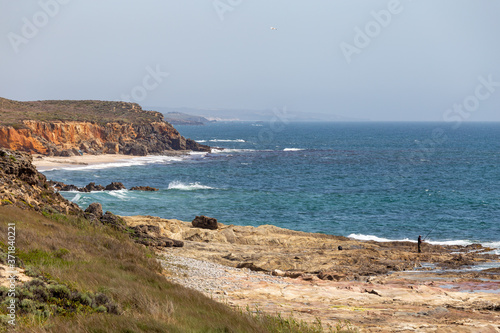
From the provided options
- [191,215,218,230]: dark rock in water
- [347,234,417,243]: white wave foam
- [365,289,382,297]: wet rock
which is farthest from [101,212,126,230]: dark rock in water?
[347,234,417,243]: white wave foam

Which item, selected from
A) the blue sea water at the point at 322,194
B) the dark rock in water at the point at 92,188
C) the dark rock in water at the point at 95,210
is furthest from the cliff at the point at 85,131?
the dark rock in water at the point at 95,210

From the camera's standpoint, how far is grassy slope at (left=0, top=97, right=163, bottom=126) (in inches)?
2938

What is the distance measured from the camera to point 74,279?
961cm

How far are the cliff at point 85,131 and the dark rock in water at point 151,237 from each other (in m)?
46.9

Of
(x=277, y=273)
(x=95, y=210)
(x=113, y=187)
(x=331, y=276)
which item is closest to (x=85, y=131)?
(x=113, y=187)

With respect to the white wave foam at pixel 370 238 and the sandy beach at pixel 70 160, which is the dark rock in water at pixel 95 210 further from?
the sandy beach at pixel 70 160

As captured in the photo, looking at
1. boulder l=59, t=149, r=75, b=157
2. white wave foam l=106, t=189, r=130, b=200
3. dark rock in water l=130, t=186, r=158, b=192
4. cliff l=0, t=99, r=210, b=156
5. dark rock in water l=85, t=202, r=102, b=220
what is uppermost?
cliff l=0, t=99, r=210, b=156

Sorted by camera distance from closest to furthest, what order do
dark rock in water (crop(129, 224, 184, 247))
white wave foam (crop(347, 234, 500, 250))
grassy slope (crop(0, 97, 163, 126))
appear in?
dark rock in water (crop(129, 224, 184, 247)) < white wave foam (crop(347, 234, 500, 250)) < grassy slope (crop(0, 97, 163, 126))

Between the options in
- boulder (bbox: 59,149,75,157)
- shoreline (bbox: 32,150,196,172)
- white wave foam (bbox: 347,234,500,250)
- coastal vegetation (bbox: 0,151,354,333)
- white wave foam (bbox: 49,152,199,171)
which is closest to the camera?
coastal vegetation (bbox: 0,151,354,333)

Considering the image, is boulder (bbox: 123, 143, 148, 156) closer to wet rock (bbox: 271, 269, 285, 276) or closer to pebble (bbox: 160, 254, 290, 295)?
pebble (bbox: 160, 254, 290, 295)

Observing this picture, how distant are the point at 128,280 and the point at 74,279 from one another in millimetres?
1481

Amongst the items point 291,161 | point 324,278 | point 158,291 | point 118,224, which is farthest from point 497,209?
point 291,161

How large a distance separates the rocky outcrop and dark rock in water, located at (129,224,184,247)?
2864mm

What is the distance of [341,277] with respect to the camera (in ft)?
62.4
